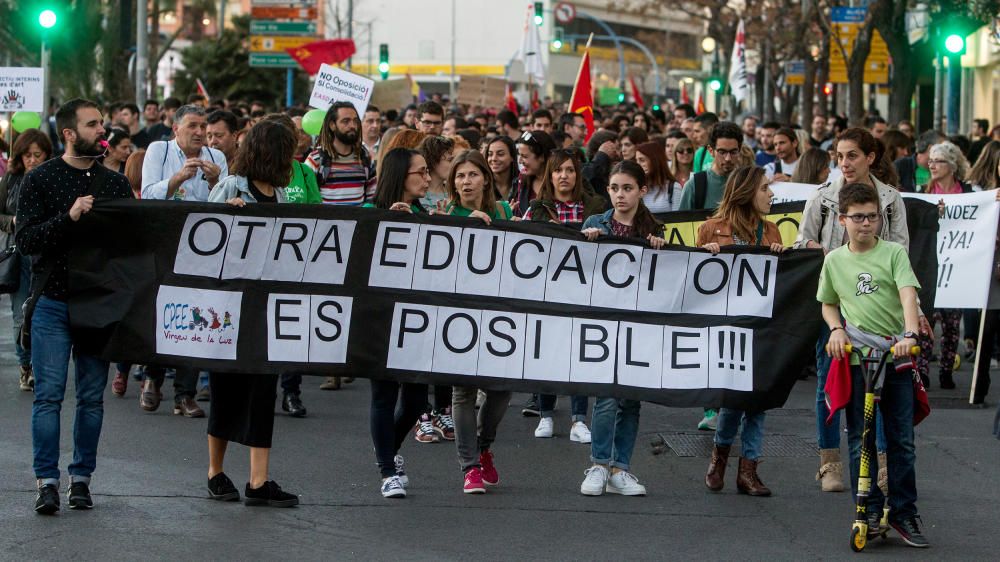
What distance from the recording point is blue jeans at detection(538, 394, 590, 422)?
32.0 ft

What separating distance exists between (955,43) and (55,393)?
16189mm

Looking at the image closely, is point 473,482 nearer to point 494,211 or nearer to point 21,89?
point 494,211

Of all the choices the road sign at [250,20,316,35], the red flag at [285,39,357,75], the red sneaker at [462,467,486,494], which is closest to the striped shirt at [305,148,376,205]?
the red sneaker at [462,467,486,494]

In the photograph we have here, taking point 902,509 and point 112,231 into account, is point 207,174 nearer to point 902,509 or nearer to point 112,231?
point 112,231

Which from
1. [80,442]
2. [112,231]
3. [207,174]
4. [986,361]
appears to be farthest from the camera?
[986,361]

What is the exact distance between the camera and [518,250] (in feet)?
26.6

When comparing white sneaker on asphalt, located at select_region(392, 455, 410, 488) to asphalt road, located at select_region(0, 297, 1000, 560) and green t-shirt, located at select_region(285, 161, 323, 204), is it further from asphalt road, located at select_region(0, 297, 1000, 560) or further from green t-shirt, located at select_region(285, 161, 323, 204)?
green t-shirt, located at select_region(285, 161, 323, 204)

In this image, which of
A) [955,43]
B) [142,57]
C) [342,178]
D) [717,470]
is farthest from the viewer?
[142,57]

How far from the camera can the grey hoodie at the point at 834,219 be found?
26.6ft

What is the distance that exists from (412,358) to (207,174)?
5.66 ft

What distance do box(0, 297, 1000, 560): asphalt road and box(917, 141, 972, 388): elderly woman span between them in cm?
163

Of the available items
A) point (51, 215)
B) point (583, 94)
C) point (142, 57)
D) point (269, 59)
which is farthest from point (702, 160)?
point (269, 59)

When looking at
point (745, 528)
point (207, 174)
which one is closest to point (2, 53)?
point (207, 174)

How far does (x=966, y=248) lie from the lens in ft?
37.1
